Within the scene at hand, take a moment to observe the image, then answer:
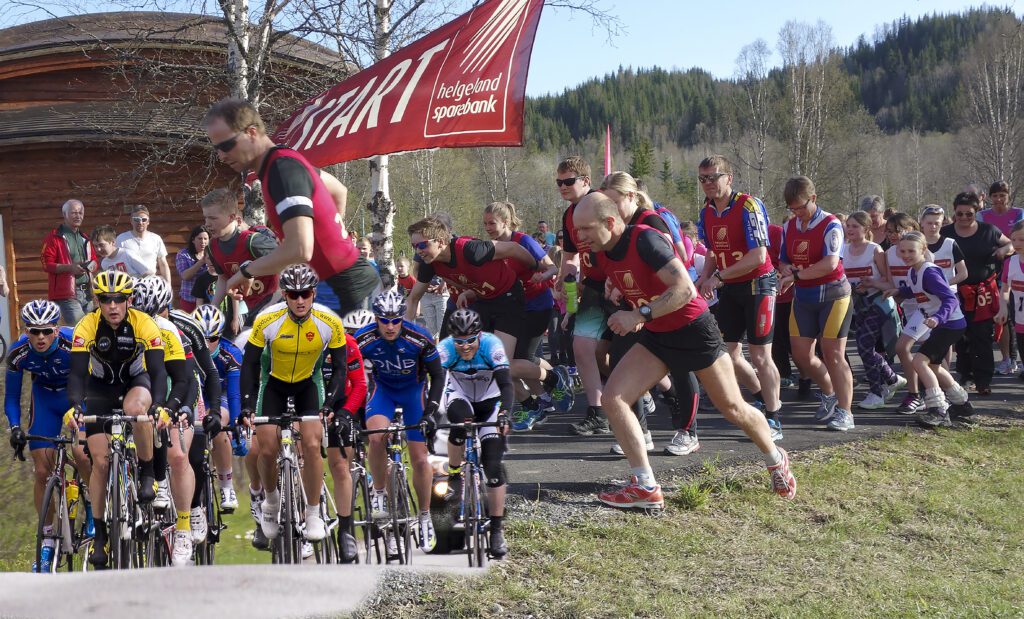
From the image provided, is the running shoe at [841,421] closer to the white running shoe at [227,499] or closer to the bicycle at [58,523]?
the white running shoe at [227,499]

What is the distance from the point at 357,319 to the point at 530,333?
331cm

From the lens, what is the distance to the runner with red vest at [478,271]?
7.92 metres

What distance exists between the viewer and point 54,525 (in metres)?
5.96

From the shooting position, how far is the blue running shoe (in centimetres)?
992

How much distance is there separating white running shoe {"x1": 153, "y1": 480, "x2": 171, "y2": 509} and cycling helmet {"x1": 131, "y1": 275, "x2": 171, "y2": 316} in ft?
3.56

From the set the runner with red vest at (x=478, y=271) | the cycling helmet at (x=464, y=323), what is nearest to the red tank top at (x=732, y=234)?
the runner with red vest at (x=478, y=271)

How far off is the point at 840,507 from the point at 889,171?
4002 inches

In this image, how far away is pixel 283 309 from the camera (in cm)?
561

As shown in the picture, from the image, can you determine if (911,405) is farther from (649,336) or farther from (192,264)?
(192,264)

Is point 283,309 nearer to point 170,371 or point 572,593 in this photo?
point 170,371

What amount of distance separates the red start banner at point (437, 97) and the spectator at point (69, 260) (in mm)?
7269

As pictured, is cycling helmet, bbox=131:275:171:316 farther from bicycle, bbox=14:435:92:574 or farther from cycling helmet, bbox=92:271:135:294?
bicycle, bbox=14:435:92:574

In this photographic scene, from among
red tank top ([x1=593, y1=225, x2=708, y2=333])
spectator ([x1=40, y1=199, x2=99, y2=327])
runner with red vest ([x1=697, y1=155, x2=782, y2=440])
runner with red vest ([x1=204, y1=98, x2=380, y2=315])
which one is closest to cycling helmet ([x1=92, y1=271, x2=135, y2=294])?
runner with red vest ([x1=204, y1=98, x2=380, y2=315])

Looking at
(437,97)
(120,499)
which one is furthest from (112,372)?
(437,97)
